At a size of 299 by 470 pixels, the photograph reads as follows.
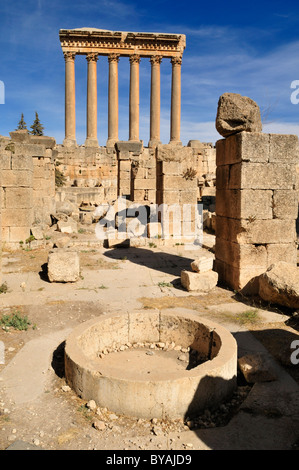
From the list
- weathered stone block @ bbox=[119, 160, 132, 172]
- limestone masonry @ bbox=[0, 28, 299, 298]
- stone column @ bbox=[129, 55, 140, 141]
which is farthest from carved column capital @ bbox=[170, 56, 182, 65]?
weathered stone block @ bbox=[119, 160, 132, 172]

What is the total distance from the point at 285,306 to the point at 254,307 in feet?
1.58

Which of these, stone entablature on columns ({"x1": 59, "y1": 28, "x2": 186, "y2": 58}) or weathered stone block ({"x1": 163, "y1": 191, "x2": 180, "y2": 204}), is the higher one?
stone entablature on columns ({"x1": 59, "y1": 28, "x2": 186, "y2": 58})

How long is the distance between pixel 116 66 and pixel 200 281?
25224 mm

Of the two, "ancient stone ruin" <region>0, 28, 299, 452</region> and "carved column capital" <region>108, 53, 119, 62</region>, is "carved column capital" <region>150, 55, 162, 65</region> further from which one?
"ancient stone ruin" <region>0, 28, 299, 452</region>

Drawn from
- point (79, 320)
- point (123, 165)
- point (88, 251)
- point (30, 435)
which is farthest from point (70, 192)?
point (30, 435)

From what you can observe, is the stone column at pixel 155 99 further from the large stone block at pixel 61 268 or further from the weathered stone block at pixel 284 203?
the weathered stone block at pixel 284 203

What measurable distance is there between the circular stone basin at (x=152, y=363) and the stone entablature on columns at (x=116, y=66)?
23.8 metres

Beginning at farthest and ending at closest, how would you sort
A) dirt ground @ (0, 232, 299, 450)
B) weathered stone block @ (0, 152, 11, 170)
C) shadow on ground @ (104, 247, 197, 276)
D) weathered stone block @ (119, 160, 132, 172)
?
weathered stone block @ (119, 160, 132, 172) → weathered stone block @ (0, 152, 11, 170) → shadow on ground @ (104, 247, 197, 276) → dirt ground @ (0, 232, 299, 450)

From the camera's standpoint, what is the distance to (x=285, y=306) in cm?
591

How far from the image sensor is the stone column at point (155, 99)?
28.1m

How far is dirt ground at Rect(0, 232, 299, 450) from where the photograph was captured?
298cm

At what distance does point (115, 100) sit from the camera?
27.9 metres

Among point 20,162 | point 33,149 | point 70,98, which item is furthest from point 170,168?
point 70,98
